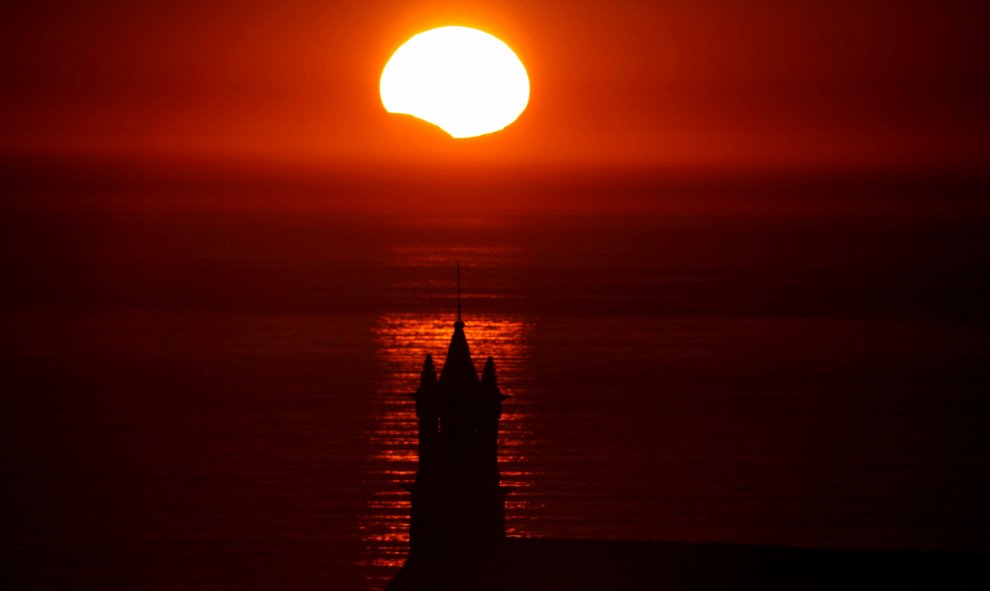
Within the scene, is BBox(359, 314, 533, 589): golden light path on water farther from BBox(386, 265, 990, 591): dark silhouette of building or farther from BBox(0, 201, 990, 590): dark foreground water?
BBox(386, 265, 990, 591): dark silhouette of building

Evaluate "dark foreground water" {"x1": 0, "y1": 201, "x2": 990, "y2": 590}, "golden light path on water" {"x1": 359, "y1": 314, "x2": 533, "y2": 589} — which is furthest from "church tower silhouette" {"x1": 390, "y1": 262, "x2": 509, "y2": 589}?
"dark foreground water" {"x1": 0, "y1": 201, "x2": 990, "y2": 590}

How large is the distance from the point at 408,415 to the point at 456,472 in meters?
35.1

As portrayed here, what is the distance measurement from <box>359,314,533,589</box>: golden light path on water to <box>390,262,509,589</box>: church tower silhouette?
3.93 m

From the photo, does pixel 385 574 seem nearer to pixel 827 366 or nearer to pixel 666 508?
pixel 666 508

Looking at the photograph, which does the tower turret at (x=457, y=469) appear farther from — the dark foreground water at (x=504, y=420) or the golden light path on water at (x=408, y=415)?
the dark foreground water at (x=504, y=420)

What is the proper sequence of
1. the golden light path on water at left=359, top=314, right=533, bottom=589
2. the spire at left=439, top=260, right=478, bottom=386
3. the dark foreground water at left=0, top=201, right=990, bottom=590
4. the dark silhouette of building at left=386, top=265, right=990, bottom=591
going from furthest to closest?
1. the dark foreground water at left=0, top=201, right=990, bottom=590
2. the golden light path on water at left=359, top=314, right=533, bottom=589
3. the spire at left=439, top=260, right=478, bottom=386
4. the dark silhouette of building at left=386, top=265, right=990, bottom=591

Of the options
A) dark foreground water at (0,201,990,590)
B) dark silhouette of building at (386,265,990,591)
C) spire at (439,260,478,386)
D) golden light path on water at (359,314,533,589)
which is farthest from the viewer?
dark foreground water at (0,201,990,590)

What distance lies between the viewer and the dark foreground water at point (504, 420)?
124ft

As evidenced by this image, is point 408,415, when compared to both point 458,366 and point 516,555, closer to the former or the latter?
point 458,366

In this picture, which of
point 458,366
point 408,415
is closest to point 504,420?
point 408,415

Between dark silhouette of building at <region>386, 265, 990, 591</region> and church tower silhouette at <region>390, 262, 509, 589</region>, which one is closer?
dark silhouette of building at <region>386, 265, 990, 591</region>

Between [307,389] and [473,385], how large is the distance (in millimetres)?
40517

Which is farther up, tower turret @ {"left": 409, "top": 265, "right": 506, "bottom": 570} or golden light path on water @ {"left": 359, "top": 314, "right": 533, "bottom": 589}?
golden light path on water @ {"left": 359, "top": 314, "right": 533, "bottom": 589}

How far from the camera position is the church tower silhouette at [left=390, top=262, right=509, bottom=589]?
1900 cm
